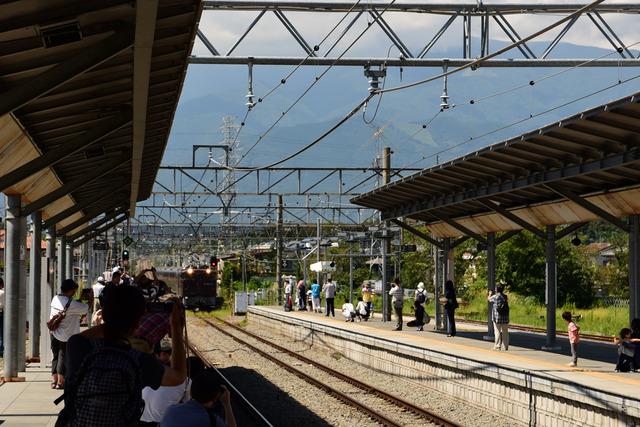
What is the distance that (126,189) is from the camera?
22547 mm

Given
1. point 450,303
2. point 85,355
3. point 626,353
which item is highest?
point 85,355

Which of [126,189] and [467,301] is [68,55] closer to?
[126,189]

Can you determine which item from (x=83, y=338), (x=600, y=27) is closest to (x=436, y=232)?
(x=600, y=27)

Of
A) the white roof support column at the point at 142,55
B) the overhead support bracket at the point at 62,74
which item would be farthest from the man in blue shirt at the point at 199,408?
the overhead support bracket at the point at 62,74

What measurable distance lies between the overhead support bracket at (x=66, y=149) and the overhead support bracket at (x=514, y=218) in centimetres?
1090

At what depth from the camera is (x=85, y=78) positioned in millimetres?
9617

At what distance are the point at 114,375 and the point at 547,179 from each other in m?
13.4

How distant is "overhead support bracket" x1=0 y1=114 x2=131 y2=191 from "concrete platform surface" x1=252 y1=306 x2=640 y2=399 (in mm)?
6311

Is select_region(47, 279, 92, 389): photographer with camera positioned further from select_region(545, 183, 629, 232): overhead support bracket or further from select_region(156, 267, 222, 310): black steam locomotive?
select_region(156, 267, 222, 310): black steam locomotive

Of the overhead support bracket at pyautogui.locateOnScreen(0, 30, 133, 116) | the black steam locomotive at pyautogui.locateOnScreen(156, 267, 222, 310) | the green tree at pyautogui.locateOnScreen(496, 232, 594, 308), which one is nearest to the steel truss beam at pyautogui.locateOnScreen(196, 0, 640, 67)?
the overhead support bracket at pyautogui.locateOnScreen(0, 30, 133, 116)

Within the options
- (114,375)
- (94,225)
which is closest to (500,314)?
(94,225)

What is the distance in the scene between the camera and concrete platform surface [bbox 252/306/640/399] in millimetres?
14562

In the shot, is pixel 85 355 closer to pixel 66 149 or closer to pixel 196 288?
pixel 66 149

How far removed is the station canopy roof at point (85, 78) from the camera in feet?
23.3
